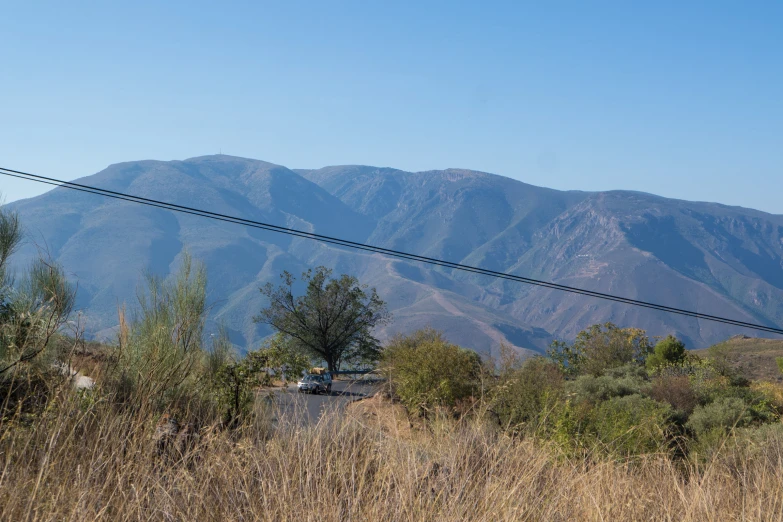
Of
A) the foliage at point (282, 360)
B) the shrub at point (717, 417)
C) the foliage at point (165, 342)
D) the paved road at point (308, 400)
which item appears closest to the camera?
the paved road at point (308, 400)

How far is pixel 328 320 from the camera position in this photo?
56.2 metres

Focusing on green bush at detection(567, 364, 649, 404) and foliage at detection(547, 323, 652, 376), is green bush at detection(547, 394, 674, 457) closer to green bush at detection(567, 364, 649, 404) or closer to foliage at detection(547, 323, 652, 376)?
green bush at detection(567, 364, 649, 404)

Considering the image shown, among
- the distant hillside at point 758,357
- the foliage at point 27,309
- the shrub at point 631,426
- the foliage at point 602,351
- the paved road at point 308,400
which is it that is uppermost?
the foliage at point 27,309

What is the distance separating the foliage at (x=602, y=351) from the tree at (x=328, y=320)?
17116 mm

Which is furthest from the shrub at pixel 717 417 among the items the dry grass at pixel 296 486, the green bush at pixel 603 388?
the dry grass at pixel 296 486

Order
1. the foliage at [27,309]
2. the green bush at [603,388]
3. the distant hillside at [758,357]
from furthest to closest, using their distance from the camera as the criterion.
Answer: the distant hillside at [758,357] → the green bush at [603,388] → the foliage at [27,309]

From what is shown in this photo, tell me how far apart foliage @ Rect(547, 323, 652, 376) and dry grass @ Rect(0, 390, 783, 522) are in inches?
1230

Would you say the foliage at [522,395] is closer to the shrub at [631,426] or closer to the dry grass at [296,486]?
the shrub at [631,426]

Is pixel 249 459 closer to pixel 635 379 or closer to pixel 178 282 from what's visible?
pixel 178 282

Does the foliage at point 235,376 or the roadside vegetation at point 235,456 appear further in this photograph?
the foliage at point 235,376

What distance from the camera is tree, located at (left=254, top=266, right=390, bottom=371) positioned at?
55500 millimetres

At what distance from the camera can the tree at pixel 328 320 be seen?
5550 centimetres

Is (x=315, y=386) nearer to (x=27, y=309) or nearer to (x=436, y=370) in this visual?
(x=436, y=370)

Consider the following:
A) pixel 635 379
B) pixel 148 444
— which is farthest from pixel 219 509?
pixel 635 379
